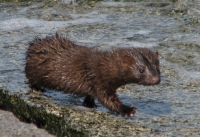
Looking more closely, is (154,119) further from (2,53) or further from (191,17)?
(191,17)

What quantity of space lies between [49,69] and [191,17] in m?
4.25

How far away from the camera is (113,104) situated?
19.3 ft

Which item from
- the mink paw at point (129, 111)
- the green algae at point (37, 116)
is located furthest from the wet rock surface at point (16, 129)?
the mink paw at point (129, 111)

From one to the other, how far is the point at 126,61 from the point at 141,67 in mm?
195

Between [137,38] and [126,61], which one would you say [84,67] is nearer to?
[126,61]

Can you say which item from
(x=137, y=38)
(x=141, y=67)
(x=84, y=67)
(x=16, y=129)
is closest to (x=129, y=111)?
(x=141, y=67)

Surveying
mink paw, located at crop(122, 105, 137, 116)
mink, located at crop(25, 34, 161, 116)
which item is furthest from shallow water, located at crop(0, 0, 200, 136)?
mink, located at crop(25, 34, 161, 116)

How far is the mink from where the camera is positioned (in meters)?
5.81

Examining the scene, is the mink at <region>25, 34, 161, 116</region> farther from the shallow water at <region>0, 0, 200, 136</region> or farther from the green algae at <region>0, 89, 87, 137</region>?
the green algae at <region>0, 89, 87, 137</region>

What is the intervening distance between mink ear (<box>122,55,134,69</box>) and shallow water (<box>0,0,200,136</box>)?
0.55 meters

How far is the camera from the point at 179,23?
9.67m

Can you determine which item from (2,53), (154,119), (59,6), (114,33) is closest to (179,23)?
(114,33)

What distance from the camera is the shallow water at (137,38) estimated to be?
606cm

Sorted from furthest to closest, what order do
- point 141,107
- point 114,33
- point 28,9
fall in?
point 28,9 → point 114,33 → point 141,107
